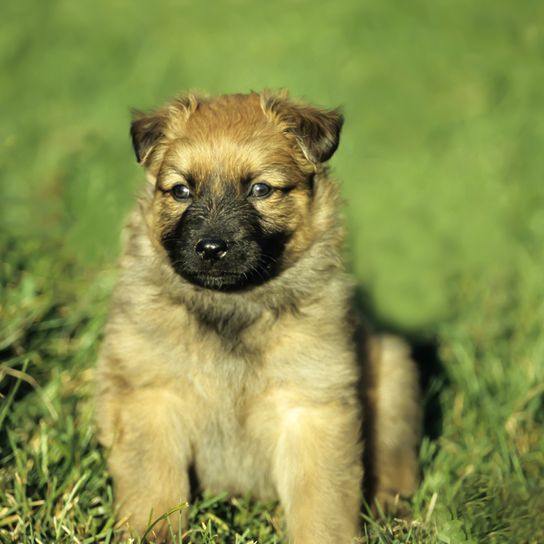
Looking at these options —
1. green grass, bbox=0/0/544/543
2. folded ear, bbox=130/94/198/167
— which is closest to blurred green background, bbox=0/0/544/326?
green grass, bbox=0/0/544/543

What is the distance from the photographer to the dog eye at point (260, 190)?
389 cm

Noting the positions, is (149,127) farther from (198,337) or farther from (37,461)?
(37,461)

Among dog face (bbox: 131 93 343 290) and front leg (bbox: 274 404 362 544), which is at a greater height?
dog face (bbox: 131 93 343 290)

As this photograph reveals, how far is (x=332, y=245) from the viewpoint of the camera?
4.13m

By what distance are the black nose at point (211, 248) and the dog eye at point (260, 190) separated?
1.11 feet

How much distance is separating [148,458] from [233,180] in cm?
121

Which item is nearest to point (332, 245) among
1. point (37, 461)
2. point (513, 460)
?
point (513, 460)

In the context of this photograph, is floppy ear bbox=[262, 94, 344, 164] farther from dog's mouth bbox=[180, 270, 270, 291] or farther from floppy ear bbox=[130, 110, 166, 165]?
dog's mouth bbox=[180, 270, 270, 291]

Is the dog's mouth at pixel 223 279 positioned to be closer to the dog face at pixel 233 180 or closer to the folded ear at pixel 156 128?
the dog face at pixel 233 180

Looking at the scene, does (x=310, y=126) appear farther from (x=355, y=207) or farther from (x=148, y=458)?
(x=355, y=207)

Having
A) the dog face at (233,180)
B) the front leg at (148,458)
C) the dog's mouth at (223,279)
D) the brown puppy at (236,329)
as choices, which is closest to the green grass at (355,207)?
the front leg at (148,458)

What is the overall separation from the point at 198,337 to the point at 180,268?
298 millimetres

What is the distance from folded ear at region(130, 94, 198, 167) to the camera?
13.2ft

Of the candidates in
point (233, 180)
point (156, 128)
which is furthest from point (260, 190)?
point (156, 128)
